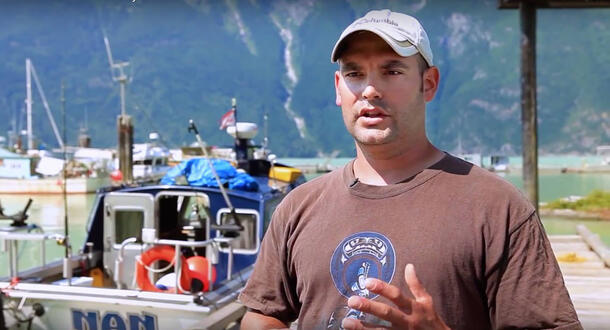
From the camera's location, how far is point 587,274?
6.25 m

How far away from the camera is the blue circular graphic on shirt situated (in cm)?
145

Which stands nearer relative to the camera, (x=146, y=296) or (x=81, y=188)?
(x=146, y=296)

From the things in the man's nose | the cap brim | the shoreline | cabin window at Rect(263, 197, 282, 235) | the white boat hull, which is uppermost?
the cap brim

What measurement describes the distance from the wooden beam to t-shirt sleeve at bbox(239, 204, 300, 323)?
582cm

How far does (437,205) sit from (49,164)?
7783 millimetres

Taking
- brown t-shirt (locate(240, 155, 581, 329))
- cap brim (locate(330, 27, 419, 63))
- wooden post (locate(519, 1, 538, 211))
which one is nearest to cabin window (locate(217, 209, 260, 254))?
wooden post (locate(519, 1, 538, 211))

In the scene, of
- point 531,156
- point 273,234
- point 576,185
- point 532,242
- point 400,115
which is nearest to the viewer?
point 532,242

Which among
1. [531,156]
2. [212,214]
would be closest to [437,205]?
[212,214]

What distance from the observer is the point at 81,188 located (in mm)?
38156

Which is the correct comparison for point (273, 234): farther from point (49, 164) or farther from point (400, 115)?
point (49, 164)

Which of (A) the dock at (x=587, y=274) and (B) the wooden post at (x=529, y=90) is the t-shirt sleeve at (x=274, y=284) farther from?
(B) the wooden post at (x=529, y=90)

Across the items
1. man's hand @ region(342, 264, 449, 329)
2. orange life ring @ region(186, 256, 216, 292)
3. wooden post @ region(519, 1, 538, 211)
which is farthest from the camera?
wooden post @ region(519, 1, 538, 211)

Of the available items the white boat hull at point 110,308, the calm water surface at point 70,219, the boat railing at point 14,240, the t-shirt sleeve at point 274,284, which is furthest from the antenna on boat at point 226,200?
the t-shirt sleeve at point 274,284

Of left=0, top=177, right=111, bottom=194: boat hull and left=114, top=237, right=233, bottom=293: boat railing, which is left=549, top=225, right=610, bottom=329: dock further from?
left=0, top=177, right=111, bottom=194: boat hull
